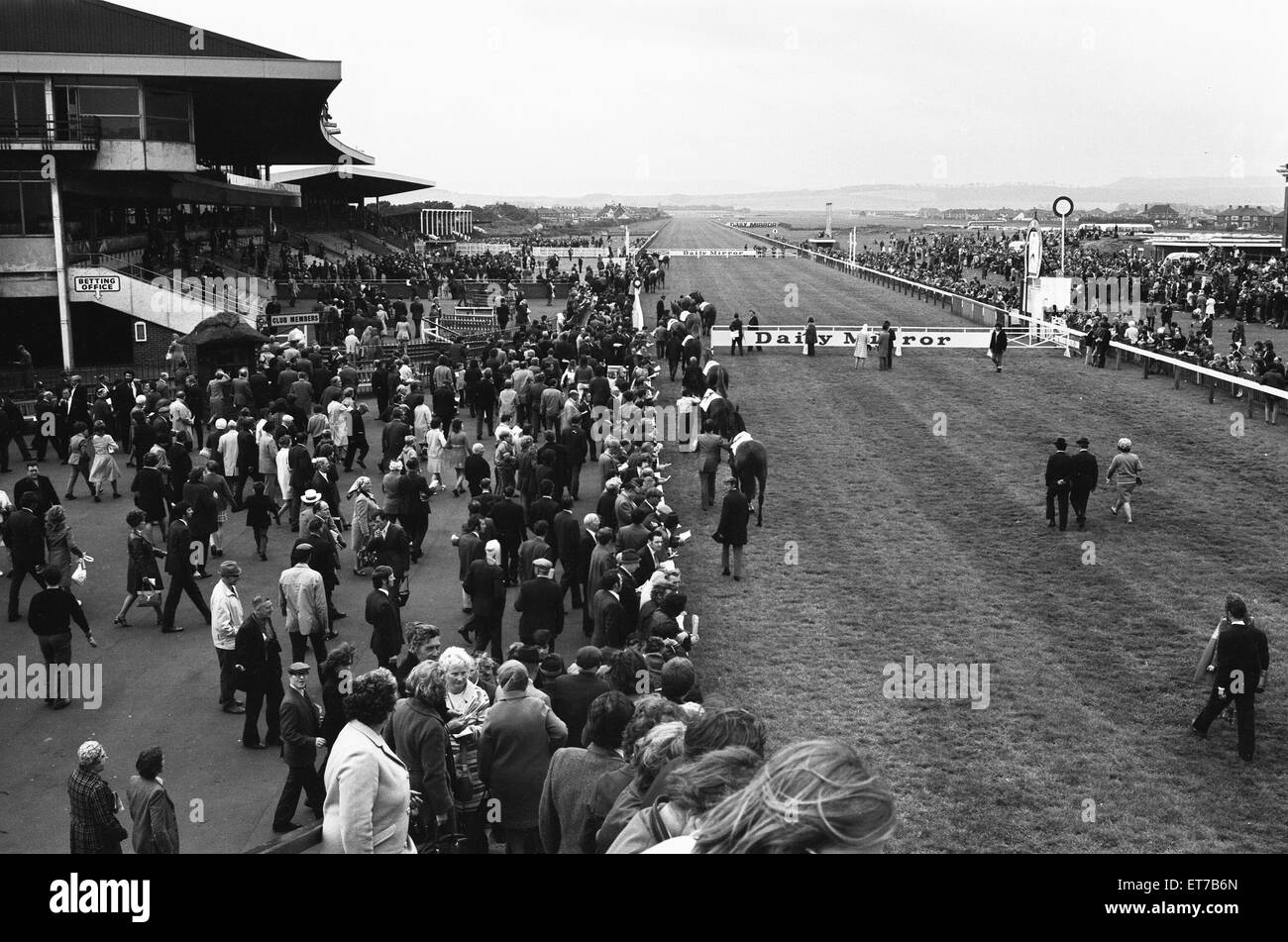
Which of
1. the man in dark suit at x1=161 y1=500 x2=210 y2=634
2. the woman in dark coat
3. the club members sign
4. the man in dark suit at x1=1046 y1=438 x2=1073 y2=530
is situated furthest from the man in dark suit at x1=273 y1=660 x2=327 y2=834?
the club members sign

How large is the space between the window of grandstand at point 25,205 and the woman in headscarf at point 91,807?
3130 centimetres

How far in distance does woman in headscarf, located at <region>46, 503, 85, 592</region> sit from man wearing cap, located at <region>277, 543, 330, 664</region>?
3.39 m

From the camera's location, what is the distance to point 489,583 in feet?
42.8

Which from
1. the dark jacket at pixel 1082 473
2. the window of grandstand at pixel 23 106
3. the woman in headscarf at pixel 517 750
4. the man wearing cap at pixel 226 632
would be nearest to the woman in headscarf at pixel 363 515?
the man wearing cap at pixel 226 632

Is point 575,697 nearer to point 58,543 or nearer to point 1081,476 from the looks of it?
point 58,543

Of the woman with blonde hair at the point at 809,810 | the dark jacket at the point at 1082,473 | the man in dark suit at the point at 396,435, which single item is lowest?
the dark jacket at the point at 1082,473

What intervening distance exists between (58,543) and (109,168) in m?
25.2

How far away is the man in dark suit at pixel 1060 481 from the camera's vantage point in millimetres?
19406

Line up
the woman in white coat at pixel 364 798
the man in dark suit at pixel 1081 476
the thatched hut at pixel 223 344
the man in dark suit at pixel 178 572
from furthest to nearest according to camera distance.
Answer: the thatched hut at pixel 223 344
the man in dark suit at pixel 1081 476
the man in dark suit at pixel 178 572
the woman in white coat at pixel 364 798

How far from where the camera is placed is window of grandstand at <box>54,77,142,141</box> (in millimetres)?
36188

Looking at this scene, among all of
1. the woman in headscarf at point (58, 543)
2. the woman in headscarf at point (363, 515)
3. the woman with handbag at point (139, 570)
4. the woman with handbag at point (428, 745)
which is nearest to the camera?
the woman with handbag at point (428, 745)

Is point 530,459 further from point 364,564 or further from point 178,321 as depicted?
point 178,321

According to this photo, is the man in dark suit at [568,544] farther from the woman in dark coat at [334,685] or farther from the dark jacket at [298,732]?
the dark jacket at [298,732]

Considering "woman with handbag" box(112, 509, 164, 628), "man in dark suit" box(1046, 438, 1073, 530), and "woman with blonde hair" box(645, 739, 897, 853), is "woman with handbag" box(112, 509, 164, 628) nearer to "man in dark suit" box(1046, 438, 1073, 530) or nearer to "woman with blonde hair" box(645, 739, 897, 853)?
"man in dark suit" box(1046, 438, 1073, 530)
